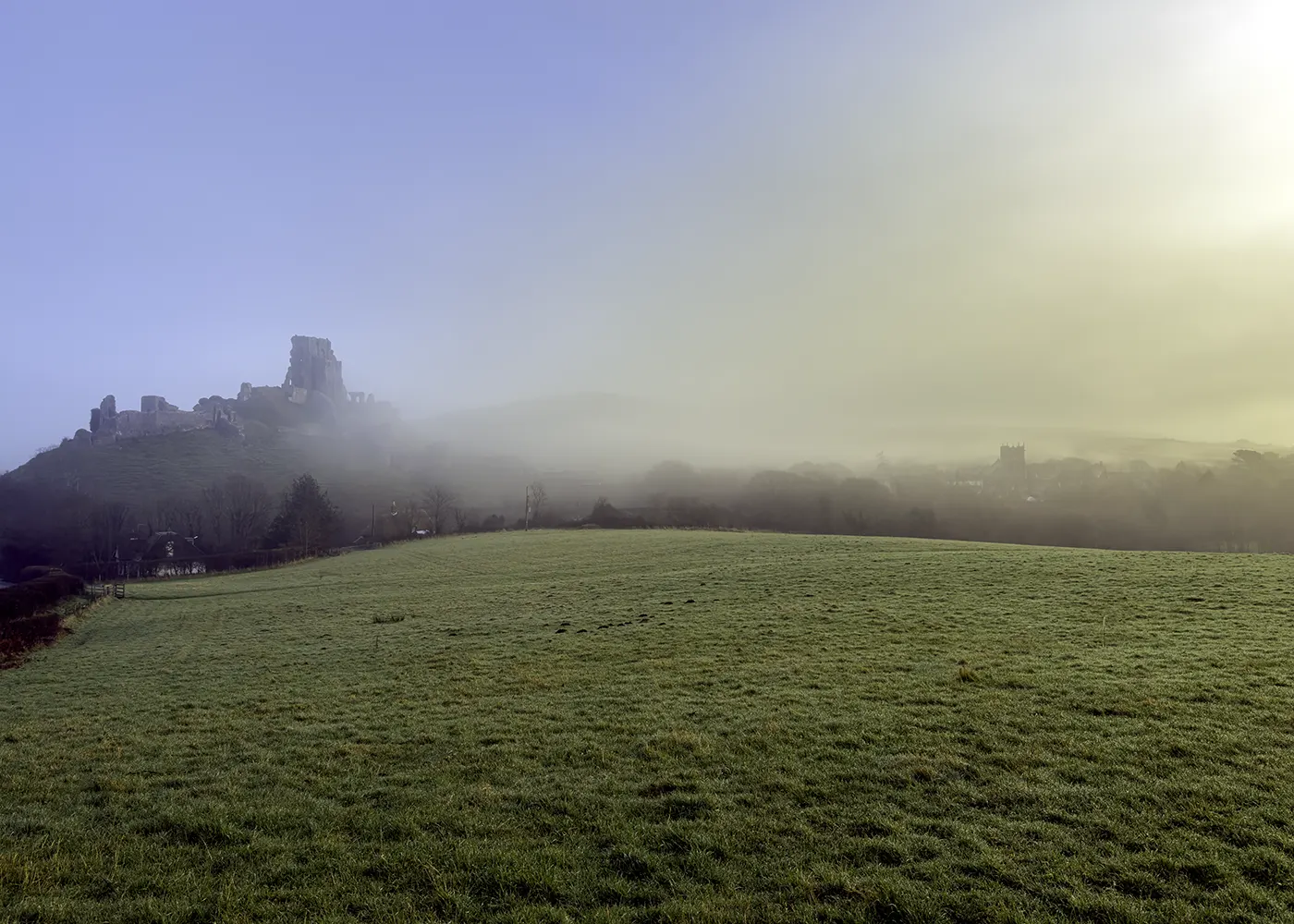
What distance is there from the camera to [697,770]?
505 inches

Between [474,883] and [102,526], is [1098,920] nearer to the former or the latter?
[474,883]

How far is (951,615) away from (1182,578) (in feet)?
47.8

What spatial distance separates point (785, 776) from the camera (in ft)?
40.1

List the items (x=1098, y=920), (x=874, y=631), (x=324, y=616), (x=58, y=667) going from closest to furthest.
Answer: (x=1098, y=920)
(x=874, y=631)
(x=58, y=667)
(x=324, y=616)

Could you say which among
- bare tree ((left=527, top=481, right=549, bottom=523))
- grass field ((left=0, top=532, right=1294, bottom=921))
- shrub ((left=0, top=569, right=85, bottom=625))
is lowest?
shrub ((left=0, top=569, right=85, bottom=625))

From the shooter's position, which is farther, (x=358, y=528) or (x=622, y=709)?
(x=358, y=528)

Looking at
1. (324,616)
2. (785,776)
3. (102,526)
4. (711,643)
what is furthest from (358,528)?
(785,776)

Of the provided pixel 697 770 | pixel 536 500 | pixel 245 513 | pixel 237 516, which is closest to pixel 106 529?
pixel 237 516

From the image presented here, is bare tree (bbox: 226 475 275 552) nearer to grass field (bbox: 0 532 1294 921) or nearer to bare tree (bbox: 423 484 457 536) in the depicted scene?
bare tree (bbox: 423 484 457 536)

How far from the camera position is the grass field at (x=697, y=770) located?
28.3 feet

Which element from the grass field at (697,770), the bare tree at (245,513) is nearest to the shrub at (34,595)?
the grass field at (697,770)

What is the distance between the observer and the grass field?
8.62 meters

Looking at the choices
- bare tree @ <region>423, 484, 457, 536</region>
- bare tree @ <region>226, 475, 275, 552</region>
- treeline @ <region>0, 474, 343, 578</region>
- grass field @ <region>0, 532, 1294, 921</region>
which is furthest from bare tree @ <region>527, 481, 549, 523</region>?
grass field @ <region>0, 532, 1294, 921</region>

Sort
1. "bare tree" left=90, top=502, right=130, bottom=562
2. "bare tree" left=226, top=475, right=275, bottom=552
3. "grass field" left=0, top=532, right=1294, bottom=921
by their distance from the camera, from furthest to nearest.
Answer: "bare tree" left=226, top=475, right=275, bottom=552, "bare tree" left=90, top=502, right=130, bottom=562, "grass field" left=0, top=532, right=1294, bottom=921
